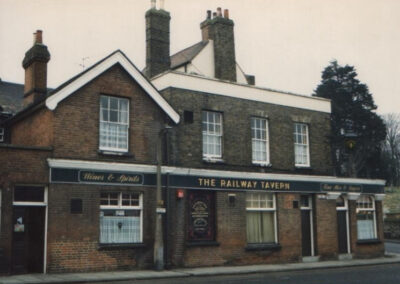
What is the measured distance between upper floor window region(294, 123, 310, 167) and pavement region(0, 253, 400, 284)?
4738mm

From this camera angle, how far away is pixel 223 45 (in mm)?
23438

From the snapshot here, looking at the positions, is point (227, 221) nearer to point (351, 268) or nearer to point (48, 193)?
point (351, 268)

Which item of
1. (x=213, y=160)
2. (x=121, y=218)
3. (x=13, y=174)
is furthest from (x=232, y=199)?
(x=13, y=174)

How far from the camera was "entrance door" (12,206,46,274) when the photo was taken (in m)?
16.1

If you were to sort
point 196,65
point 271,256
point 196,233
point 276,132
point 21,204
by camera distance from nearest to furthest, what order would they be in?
point 21,204 → point 196,233 → point 271,256 → point 276,132 → point 196,65

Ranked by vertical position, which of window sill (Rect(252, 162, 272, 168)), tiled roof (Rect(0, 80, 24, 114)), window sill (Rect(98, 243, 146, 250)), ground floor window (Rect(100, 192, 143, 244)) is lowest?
window sill (Rect(98, 243, 146, 250))

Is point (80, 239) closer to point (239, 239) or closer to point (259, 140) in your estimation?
point (239, 239)

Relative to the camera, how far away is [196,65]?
81.4 ft

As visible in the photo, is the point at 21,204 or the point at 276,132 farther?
the point at 276,132

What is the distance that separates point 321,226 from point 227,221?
214 inches

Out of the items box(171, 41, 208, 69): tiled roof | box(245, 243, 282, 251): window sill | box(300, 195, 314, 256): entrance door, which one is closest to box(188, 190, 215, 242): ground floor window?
box(245, 243, 282, 251): window sill

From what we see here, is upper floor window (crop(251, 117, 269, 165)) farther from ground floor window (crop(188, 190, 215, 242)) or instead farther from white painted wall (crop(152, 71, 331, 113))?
ground floor window (crop(188, 190, 215, 242))

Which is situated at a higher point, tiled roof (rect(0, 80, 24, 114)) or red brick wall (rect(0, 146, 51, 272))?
tiled roof (rect(0, 80, 24, 114))

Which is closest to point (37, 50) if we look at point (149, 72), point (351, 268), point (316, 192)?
point (149, 72)
